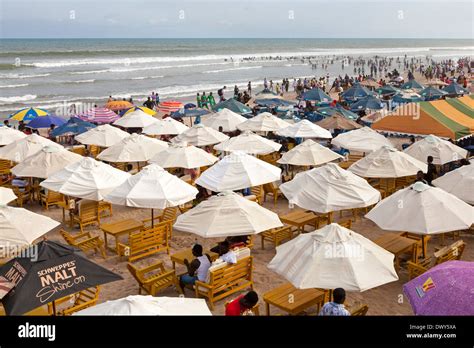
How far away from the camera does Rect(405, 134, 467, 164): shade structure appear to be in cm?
1150

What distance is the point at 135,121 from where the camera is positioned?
1733 centimetres

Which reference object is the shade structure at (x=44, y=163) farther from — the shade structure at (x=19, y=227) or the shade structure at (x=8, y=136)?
the shade structure at (x=8, y=136)

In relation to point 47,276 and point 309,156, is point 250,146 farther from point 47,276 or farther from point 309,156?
point 47,276

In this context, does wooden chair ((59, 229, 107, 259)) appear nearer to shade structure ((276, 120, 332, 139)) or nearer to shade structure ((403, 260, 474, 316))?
shade structure ((403, 260, 474, 316))

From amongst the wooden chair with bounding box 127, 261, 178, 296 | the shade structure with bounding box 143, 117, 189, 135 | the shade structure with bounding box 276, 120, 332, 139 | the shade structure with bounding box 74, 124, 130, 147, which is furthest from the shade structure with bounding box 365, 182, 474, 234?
the shade structure with bounding box 143, 117, 189, 135

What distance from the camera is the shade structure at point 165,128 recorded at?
15.7m

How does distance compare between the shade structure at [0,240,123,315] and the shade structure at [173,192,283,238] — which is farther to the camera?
the shade structure at [173,192,283,238]

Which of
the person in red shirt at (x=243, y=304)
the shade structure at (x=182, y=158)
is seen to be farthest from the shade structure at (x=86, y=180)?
the person in red shirt at (x=243, y=304)

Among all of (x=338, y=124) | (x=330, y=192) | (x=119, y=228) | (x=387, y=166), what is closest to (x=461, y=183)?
(x=387, y=166)

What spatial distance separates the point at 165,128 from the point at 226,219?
895 cm

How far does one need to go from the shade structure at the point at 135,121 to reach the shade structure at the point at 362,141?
758 cm

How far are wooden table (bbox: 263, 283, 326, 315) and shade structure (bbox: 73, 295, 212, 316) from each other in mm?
1880

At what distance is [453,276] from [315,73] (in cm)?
5776
